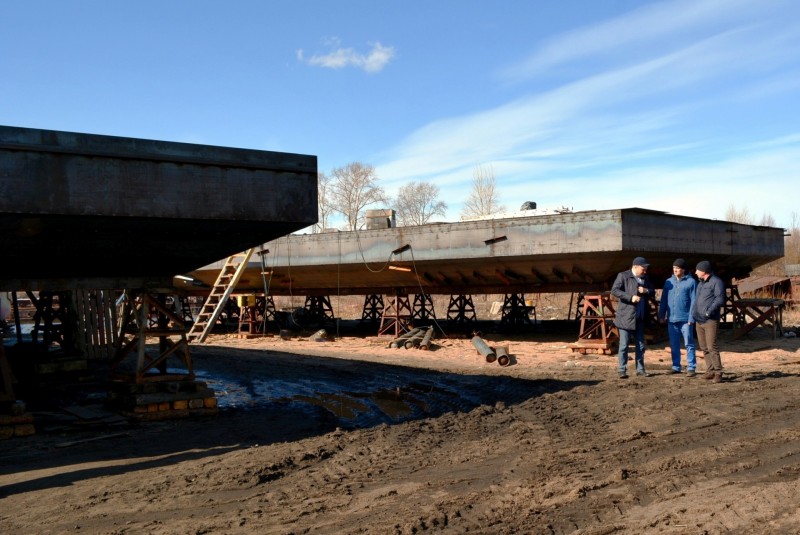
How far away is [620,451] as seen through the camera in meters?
6.76

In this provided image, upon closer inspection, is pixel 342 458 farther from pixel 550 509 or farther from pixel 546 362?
pixel 546 362

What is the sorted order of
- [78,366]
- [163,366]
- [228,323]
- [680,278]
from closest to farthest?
[163,366], [680,278], [78,366], [228,323]

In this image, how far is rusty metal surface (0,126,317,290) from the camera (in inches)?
286

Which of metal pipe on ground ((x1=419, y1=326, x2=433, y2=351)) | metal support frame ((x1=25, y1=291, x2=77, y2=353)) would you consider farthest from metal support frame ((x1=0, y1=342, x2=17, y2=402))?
metal pipe on ground ((x1=419, y1=326, x2=433, y2=351))

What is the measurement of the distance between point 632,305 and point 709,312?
1216 mm

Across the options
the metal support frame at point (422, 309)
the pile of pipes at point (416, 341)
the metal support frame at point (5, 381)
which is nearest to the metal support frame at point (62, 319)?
the metal support frame at point (5, 381)

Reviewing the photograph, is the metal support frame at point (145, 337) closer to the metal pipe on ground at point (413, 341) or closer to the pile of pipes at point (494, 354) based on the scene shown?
the pile of pipes at point (494, 354)

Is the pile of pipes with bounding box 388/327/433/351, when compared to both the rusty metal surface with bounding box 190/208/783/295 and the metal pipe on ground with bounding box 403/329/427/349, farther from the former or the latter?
the rusty metal surface with bounding box 190/208/783/295

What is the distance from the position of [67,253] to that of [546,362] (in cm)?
1139

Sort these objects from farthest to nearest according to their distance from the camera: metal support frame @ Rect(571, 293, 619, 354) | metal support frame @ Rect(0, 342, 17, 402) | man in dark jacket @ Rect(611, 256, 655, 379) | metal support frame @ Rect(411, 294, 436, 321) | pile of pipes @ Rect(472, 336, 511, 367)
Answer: metal support frame @ Rect(411, 294, 436, 321) → metal support frame @ Rect(571, 293, 619, 354) → pile of pipes @ Rect(472, 336, 511, 367) → man in dark jacket @ Rect(611, 256, 655, 379) → metal support frame @ Rect(0, 342, 17, 402)

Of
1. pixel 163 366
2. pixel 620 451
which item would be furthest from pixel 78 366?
pixel 620 451

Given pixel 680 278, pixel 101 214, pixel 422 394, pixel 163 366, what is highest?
pixel 101 214

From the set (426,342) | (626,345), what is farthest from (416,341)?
(626,345)

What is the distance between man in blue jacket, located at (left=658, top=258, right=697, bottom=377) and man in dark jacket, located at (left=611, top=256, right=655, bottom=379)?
1.50 feet
